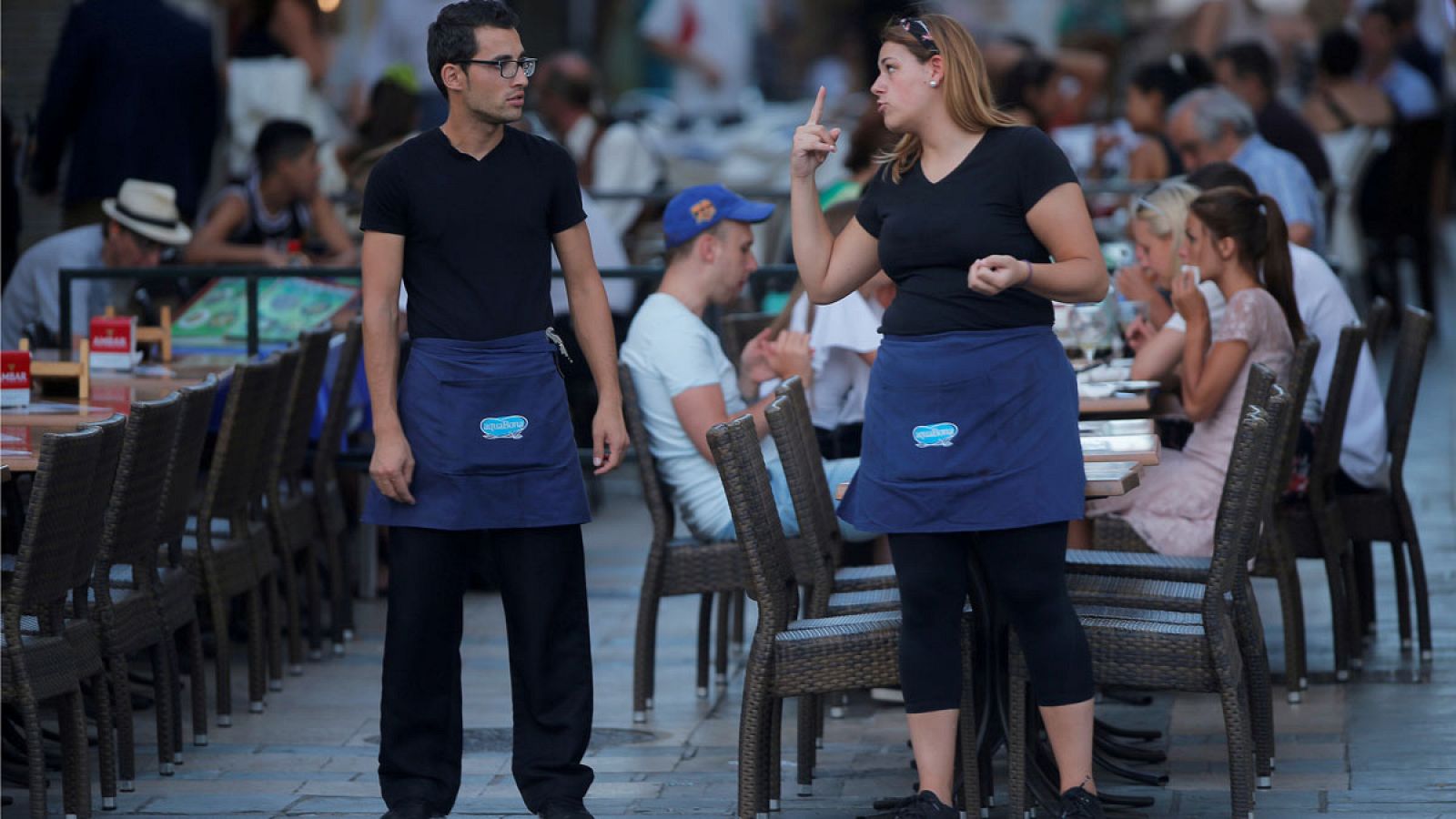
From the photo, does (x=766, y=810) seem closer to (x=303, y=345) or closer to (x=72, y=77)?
(x=303, y=345)

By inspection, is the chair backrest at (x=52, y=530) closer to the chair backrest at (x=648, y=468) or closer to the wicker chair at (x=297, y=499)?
the chair backrest at (x=648, y=468)

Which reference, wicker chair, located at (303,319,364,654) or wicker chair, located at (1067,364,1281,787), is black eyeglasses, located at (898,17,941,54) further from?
wicker chair, located at (303,319,364,654)

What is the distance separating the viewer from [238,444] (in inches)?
253

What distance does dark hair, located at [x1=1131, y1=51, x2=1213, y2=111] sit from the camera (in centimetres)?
1154

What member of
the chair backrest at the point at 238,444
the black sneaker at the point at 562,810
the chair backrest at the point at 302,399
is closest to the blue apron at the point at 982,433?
the black sneaker at the point at 562,810

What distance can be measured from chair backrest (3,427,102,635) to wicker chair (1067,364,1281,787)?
85.0 inches

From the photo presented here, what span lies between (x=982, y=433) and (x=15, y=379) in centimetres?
295

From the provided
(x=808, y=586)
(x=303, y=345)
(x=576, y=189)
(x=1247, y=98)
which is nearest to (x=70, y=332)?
(x=303, y=345)

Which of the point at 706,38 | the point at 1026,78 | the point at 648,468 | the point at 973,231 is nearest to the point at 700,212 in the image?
the point at 648,468

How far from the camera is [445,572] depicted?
4.97 meters

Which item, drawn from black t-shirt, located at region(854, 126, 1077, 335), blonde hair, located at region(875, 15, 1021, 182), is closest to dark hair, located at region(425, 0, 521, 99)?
blonde hair, located at region(875, 15, 1021, 182)

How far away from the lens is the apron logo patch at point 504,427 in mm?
4855

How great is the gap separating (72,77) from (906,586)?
6.27 m

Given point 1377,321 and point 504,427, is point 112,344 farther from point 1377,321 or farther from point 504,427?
point 1377,321
